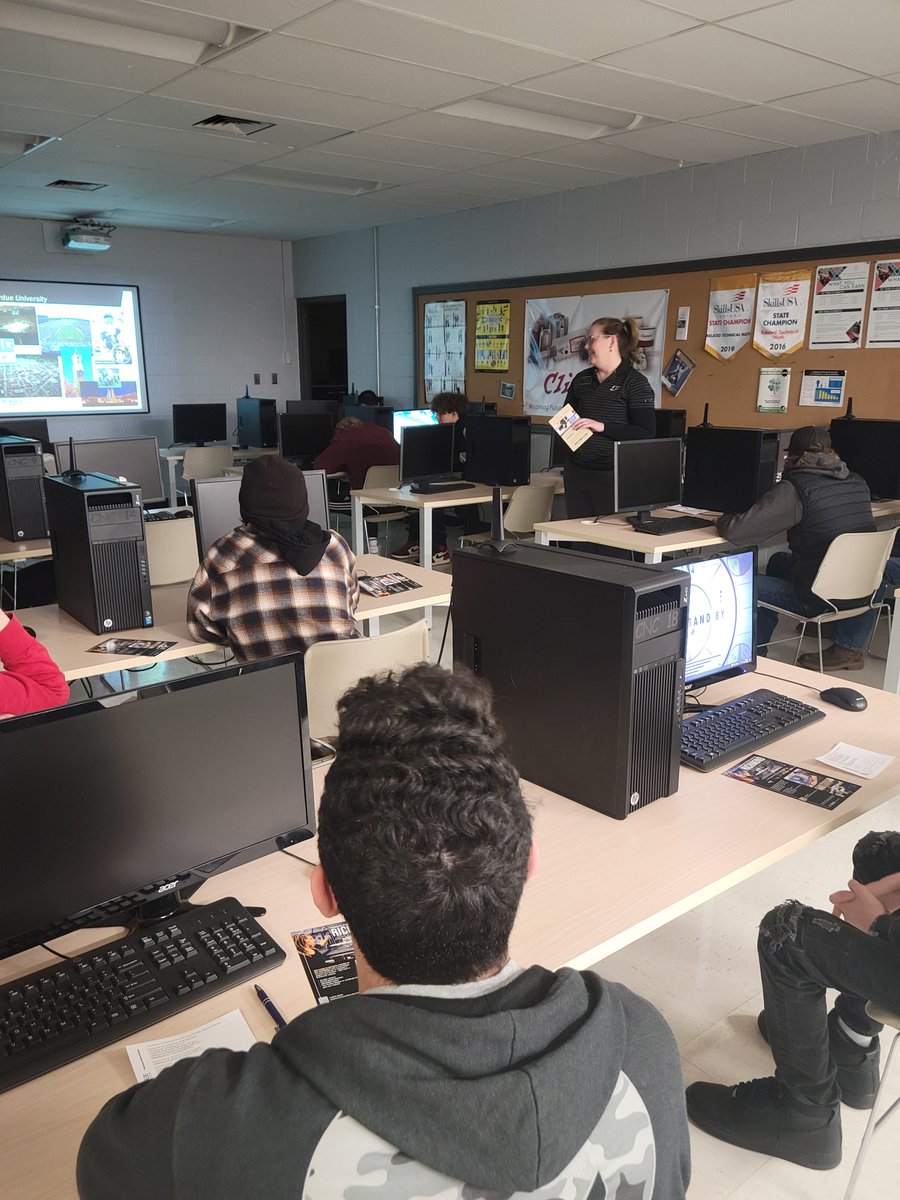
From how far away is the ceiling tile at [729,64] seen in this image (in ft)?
11.2

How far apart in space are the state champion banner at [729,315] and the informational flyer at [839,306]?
429 millimetres

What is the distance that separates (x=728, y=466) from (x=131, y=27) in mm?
3243

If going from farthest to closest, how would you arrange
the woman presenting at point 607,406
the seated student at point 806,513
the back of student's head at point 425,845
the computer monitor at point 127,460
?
the woman presenting at point 607,406, the computer monitor at point 127,460, the seated student at point 806,513, the back of student's head at point 425,845

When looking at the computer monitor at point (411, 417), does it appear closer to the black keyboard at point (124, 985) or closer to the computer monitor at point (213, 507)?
the computer monitor at point (213, 507)

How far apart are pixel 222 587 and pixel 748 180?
448 cm

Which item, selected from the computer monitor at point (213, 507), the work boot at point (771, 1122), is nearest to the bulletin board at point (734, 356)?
the computer monitor at point (213, 507)

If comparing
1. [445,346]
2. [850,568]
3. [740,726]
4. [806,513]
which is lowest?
[850,568]

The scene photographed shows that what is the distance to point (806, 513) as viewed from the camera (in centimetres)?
403

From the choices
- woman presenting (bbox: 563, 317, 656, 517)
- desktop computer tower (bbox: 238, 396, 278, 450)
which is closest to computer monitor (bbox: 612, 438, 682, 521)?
woman presenting (bbox: 563, 317, 656, 517)

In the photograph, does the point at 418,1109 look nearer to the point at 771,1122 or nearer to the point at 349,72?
the point at 771,1122

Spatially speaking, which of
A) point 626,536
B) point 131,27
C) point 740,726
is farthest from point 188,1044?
point 131,27

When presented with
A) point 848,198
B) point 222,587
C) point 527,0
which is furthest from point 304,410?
point 222,587

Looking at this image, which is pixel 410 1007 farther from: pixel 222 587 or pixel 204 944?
pixel 222 587

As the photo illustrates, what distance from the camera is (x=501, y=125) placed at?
15.1 feet
